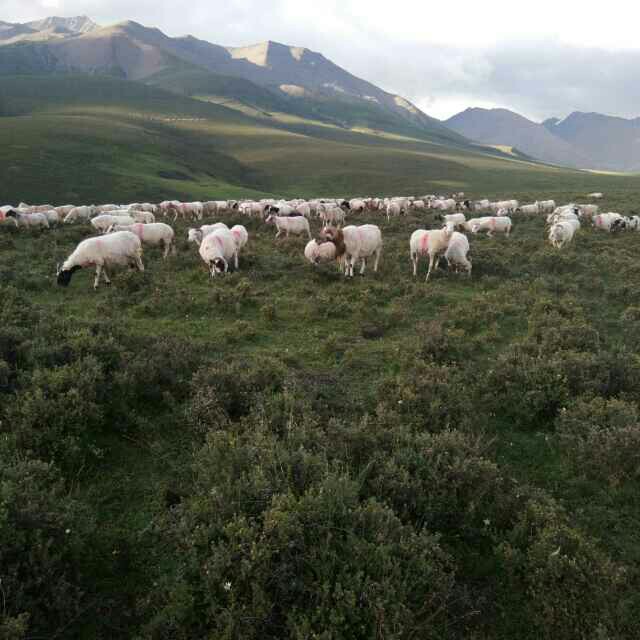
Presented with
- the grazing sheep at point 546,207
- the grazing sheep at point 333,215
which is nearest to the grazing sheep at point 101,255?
the grazing sheep at point 333,215

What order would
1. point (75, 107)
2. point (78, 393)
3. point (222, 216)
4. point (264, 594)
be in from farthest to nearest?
point (75, 107) < point (222, 216) < point (78, 393) < point (264, 594)

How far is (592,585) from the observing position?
13.9 ft

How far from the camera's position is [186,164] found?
73875 mm

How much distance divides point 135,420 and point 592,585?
5.86 metres

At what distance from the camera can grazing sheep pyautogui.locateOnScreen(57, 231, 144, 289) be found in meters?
13.7

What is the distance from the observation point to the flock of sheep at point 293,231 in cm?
1455

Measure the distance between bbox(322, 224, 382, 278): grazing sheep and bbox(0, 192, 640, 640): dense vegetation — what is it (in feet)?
14.9

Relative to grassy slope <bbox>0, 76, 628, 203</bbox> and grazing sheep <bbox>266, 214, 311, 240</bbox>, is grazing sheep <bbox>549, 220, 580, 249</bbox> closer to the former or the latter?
grazing sheep <bbox>266, 214, 311, 240</bbox>

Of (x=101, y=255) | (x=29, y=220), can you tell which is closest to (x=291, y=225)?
(x=101, y=255)

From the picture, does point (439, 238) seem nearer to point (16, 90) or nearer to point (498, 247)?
point (498, 247)

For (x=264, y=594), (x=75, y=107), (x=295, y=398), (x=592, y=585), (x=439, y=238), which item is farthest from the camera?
(x=75, y=107)

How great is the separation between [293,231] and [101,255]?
1199cm

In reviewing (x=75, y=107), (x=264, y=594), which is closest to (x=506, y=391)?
(x=264, y=594)

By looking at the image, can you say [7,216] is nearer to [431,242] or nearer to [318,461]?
[431,242]
